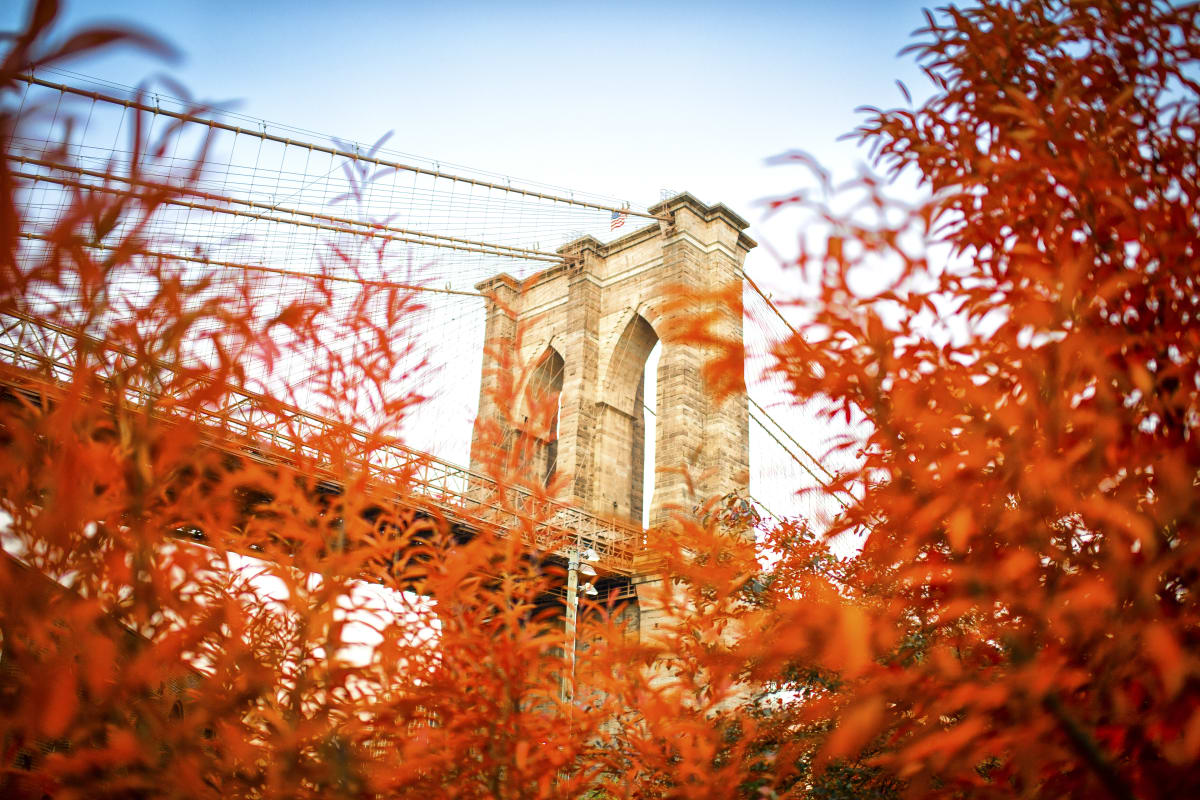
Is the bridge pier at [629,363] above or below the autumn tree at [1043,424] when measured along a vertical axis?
above

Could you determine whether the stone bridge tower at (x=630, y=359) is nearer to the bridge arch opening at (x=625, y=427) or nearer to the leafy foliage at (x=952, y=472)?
the bridge arch opening at (x=625, y=427)

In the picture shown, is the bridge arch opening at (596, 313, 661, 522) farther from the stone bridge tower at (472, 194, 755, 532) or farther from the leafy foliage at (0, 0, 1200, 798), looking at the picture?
the leafy foliage at (0, 0, 1200, 798)

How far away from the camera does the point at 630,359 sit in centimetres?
1889

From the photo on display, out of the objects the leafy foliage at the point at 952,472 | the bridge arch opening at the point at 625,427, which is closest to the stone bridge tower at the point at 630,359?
the bridge arch opening at the point at 625,427

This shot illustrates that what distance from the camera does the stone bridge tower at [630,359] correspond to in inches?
615

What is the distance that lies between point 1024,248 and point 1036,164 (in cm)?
19

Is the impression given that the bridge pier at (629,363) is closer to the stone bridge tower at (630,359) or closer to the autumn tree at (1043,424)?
the stone bridge tower at (630,359)

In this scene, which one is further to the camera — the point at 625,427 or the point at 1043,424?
the point at 625,427

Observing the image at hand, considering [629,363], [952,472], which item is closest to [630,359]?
[629,363]

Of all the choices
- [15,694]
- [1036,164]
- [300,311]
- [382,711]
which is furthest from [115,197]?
[1036,164]

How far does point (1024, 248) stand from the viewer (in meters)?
1.87

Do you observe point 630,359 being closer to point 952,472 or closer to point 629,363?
point 629,363

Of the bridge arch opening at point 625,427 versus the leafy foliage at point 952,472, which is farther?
the bridge arch opening at point 625,427

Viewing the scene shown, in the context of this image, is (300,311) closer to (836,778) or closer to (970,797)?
(970,797)
